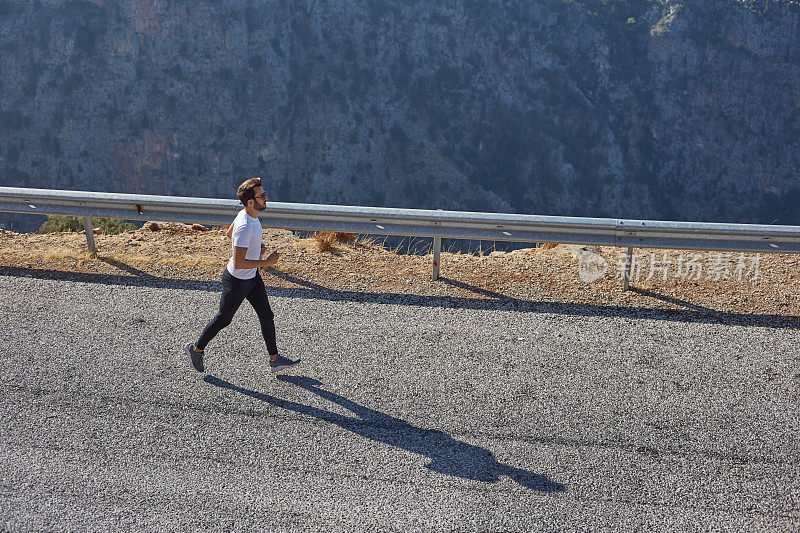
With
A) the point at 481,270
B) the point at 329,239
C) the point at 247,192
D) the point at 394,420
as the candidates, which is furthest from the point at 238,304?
the point at 481,270

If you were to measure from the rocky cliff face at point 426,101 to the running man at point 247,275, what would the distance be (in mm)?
87080

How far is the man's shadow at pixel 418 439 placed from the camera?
3.27 m

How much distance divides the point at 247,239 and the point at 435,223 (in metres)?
2.60

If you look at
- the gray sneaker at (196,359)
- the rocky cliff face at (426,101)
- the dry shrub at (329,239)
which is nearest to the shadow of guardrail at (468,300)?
the dry shrub at (329,239)

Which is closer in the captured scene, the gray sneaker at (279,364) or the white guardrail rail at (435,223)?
the gray sneaker at (279,364)

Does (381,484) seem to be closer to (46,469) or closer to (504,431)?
(504,431)

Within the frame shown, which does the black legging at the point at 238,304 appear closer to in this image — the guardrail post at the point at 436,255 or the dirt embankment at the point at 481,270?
the dirt embankment at the point at 481,270

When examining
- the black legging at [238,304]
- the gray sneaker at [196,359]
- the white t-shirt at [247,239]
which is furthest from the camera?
the gray sneaker at [196,359]

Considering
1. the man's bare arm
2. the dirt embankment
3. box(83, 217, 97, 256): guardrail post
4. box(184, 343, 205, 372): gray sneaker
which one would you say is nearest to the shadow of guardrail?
the dirt embankment

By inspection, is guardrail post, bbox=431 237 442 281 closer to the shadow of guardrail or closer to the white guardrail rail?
the white guardrail rail

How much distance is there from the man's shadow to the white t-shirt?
76 centimetres

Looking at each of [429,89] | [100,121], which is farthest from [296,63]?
[100,121]

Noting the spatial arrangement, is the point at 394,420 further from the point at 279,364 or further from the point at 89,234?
the point at 89,234

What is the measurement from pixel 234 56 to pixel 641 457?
101 metres
